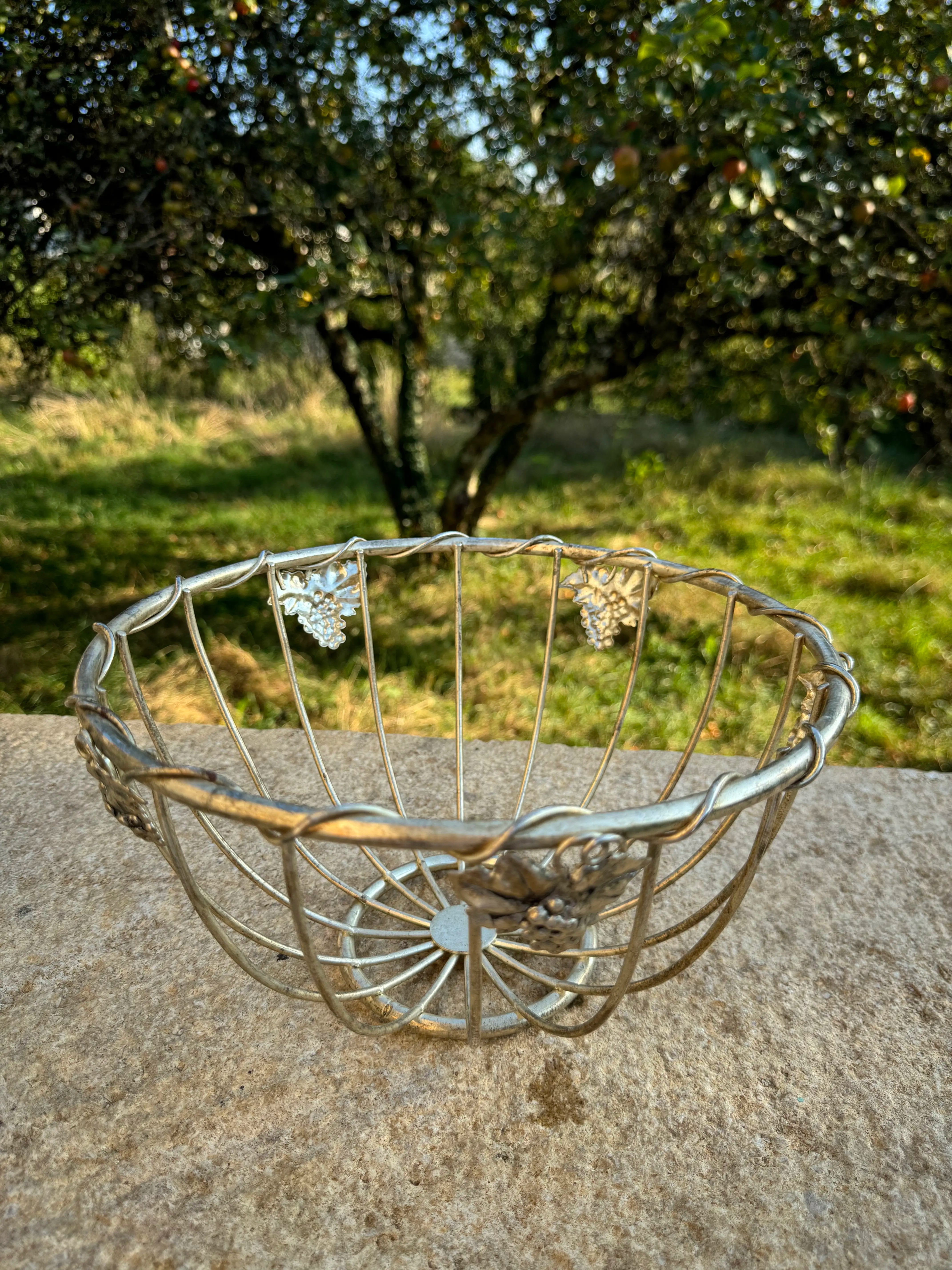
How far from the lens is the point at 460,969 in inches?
41.4

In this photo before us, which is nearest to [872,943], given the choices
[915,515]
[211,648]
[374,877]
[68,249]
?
[374,877]

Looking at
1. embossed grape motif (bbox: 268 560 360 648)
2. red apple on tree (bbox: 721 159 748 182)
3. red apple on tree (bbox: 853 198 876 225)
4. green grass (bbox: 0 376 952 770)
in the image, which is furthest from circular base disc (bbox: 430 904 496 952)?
red apple on tree (bbox: 853 198 876 225)

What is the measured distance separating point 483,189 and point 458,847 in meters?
2.67

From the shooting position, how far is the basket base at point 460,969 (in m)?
0.94

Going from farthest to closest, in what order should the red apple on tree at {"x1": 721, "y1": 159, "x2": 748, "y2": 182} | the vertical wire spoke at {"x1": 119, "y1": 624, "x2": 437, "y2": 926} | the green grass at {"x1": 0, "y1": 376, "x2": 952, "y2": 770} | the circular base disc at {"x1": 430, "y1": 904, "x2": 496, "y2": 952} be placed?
1. the green grass at {"x1": 0, "y1": 376, "x2": 952, "y2": 770}
2. the red apple on tree at {"x1": 721, "y1": 159, "x2": 748, "y2": 182}
3. the circular base disc at {"x1": 430, "y1": 904, "x2": 496, "y2": 952}
4. the vertical wire spoke at {"x1": 119, "y1": 624, "x2": 437, "y2": 926}

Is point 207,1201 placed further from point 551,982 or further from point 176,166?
point 176,166

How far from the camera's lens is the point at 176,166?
78.2 inches

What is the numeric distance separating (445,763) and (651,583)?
1.66 feet

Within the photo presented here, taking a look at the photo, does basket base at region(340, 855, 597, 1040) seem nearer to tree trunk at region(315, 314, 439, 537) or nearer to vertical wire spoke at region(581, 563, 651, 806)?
vertical wire spoke at region(581, 563, 651, 806)

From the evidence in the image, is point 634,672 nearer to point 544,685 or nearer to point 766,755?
point 544,685

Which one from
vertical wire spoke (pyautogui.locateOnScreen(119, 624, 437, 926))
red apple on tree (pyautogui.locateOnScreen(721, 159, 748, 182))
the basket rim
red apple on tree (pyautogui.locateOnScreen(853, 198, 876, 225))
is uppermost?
red apple on tree (pyautogui.locateOnScreen(721, 159, 748, 182))

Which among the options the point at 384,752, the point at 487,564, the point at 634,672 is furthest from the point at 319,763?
the point at 487,564

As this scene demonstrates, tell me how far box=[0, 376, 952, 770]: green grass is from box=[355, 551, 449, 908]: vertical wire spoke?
635 mm

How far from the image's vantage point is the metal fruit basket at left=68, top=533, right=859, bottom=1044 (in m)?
0.57
